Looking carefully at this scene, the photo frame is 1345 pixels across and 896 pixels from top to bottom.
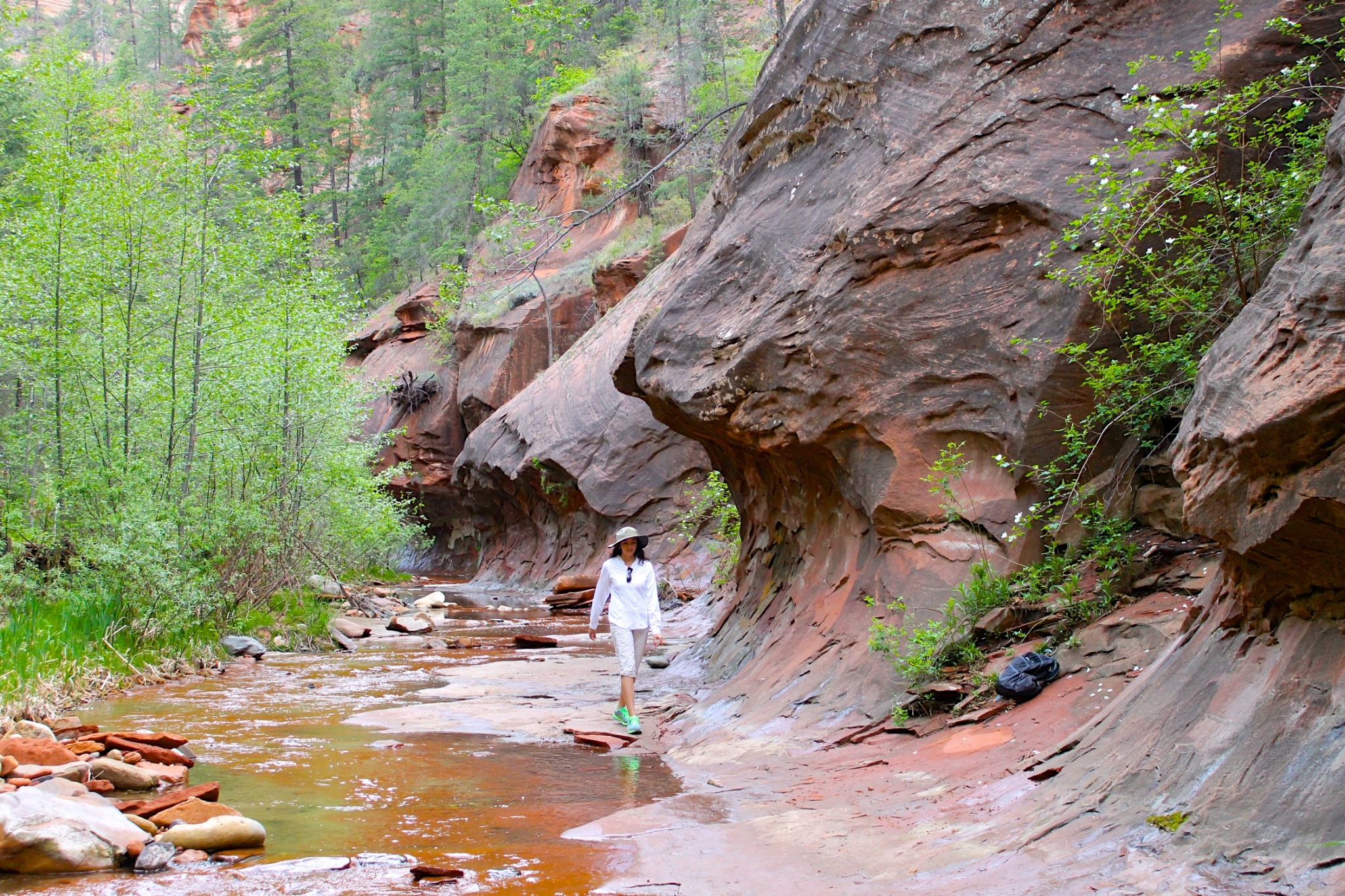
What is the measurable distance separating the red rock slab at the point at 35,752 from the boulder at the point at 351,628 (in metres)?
8.64

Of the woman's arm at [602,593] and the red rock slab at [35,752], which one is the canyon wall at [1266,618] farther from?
the red rock slab at [35,752]

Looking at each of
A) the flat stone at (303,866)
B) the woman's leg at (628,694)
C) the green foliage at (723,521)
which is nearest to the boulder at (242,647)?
the green foliage at (723,521)

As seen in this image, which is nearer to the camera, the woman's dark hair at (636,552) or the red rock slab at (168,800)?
the red rock slab at (168,800)

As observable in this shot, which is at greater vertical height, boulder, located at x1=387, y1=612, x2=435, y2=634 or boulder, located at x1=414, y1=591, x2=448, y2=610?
boulder, located at x1=387, y1=612, x2=435, y2=634

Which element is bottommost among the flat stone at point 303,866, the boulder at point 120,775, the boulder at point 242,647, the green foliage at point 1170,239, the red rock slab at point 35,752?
the boulder at point 242,647

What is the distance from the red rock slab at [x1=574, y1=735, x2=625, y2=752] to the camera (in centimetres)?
726

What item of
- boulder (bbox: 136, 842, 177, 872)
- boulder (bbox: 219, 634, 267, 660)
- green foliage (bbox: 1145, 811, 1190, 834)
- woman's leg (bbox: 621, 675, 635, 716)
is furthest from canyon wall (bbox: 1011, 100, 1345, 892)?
boulder (bbox: 219, 634, 267, 660)

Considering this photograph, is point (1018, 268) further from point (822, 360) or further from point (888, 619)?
point (888, 619)

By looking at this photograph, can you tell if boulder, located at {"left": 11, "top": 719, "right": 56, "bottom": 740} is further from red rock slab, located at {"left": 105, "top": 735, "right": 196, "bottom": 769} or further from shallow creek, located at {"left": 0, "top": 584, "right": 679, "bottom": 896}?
shallow creek, located at {"left": 0, "top": 584, "right": 679, "bottom": 896}

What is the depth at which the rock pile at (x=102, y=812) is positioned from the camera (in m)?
4.11

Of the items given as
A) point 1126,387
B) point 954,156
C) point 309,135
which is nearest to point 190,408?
point 954,156

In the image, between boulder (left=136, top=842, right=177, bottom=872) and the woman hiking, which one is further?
the woman hiking

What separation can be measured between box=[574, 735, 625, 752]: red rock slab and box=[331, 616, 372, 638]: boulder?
26.0ft

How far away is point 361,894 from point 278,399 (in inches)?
453
